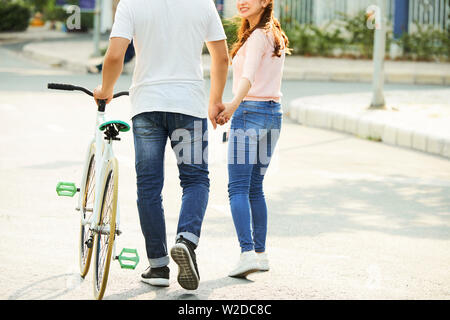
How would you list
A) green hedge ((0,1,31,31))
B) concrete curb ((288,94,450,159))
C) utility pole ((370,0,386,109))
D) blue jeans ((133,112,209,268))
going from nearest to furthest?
blue jeans ((133,112,209,268)), concrete curb ((288,94,450,159)), utility pole ((370,0,386,109)), green hedge ((0,1,31,31))

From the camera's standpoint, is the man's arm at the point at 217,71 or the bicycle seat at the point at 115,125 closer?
the bicycle seat at the point at 115,125

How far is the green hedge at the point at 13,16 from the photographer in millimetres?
34750

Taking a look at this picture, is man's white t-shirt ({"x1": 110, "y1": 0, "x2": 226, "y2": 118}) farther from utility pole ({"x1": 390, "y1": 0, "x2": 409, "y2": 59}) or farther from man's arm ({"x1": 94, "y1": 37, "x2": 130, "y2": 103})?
utility pole ({"x1": 390, "y1": 0, "x2": 409, "y2": 59})

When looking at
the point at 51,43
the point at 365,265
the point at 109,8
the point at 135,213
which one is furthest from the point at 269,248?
the point at 51,43

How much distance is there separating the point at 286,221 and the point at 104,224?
2406 millimetres

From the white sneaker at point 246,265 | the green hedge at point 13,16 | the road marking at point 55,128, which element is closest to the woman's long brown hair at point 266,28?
the white sneaker at point 246,265

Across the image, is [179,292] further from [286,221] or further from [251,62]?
[286,221]

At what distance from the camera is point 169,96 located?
5039 millimetres

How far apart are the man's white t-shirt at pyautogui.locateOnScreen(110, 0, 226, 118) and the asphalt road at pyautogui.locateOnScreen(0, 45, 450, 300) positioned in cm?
97

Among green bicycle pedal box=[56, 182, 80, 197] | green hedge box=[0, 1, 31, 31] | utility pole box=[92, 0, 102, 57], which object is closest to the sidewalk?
utility pole box=[92, 0, 102, 57]

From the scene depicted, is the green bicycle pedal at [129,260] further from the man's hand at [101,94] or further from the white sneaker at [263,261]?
the white sneaker at [263,261]

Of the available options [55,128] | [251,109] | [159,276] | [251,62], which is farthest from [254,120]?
[55,128]

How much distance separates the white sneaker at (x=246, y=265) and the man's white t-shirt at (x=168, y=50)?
88 cm

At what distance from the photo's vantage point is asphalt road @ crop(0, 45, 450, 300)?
212 inches
